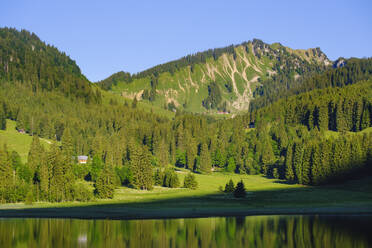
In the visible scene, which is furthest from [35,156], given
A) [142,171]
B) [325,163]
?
[325,163]

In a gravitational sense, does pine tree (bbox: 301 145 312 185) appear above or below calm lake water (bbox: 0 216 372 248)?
above

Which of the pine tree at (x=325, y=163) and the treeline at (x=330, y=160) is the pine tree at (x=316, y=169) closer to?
the treeline at (x=330, y=160)

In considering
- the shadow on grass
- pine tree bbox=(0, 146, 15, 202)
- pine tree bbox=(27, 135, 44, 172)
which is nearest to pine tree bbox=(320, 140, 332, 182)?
the shadow on grass

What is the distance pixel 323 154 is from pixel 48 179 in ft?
308

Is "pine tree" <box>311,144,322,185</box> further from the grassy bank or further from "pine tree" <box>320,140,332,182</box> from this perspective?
the grassy bank

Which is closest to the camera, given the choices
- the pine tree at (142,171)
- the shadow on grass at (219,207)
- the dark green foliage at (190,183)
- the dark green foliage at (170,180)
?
the shadow on grass at (219,207)

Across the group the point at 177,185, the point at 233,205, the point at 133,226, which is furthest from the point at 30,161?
the point at 133,226

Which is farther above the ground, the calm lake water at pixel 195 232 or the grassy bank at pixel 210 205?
the calm lake water at pixel 195 232

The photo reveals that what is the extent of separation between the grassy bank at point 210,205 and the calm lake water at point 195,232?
1019 centimetres

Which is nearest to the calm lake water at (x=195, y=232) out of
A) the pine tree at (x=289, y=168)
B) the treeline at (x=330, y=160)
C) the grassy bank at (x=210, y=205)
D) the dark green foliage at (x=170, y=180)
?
the grassy bank at (x=210, y=205)

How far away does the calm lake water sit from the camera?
56.0 metres

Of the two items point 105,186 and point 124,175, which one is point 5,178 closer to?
point 105,186

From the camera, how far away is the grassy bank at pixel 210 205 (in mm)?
90625

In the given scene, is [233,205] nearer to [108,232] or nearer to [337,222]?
[337,222]
